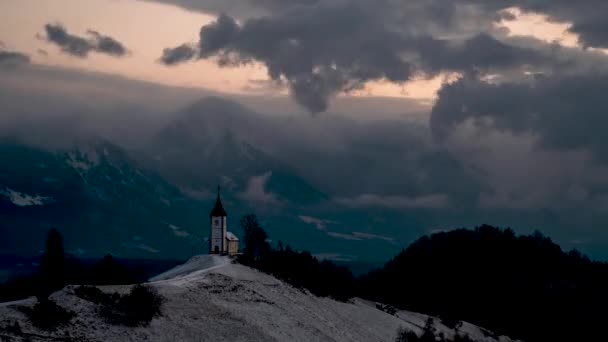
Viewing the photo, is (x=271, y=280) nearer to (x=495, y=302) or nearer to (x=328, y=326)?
(x=328, y=326)

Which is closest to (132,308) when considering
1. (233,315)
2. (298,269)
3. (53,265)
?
(53,265)

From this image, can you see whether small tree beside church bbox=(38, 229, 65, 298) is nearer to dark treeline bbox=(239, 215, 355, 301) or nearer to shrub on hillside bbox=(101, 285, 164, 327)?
shrub on hillside bbox=(101, 285, 164, 327)

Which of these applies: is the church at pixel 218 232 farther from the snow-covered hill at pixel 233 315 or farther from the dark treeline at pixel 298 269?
the snow-covered hill at pixel 233 315

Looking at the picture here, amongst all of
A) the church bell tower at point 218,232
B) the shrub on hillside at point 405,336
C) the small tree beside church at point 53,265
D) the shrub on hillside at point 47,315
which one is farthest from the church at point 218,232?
the shrub on hillside at point 47,315

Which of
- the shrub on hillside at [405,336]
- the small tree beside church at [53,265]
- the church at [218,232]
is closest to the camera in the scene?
the small tree beside church at [53,265]

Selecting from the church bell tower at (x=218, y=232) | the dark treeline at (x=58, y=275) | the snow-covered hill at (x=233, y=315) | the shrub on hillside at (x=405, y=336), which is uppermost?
the church bell tower at (x=218, y=232)

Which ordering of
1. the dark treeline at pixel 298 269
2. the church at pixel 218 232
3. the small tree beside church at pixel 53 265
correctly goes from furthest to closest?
the church at pixel 218 232
the dark treeline at pixel 298 269
the small tree beside church at pixel 53 265

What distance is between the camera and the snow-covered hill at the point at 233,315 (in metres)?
92.1

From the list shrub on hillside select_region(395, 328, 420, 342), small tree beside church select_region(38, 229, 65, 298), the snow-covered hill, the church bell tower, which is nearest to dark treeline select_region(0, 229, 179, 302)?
small tree beside church select_region(38, 229, 65, 298)

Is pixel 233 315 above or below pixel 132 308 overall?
below

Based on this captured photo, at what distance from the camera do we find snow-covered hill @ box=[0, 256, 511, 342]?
92.1m

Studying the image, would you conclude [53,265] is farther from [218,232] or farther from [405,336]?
[218,232]

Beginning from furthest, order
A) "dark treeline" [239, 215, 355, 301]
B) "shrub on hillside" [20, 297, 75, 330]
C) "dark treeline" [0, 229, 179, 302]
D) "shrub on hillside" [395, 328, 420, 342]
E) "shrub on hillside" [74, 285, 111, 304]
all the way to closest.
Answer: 1. "dark treeline" [239, 215, 355, 301]
2. "shrub on hillside" [395, 328, 420, 342]
3. "dark treeline" [0, 229, 179, 302]
4. "shrub on hillside" [74, 285, 111, 304]
5. "shrub on hillside" [20, 297, 75, 330]

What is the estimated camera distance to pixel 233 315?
108 meters
